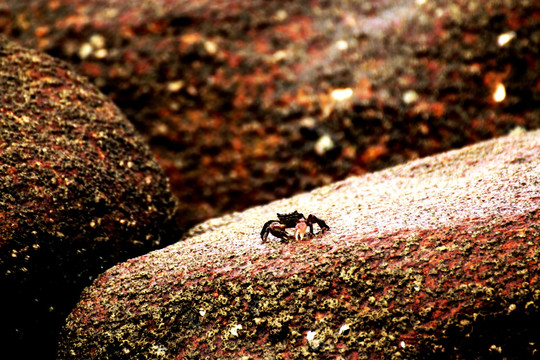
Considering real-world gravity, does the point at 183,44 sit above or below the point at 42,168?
above

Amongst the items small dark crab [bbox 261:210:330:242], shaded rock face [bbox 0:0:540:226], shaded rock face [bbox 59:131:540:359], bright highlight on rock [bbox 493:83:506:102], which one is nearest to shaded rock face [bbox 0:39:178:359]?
shaded rock face [bbox 59:131:540:359]

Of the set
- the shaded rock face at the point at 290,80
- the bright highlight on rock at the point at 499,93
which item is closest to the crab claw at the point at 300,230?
the shaded rock face at the point at 290,80

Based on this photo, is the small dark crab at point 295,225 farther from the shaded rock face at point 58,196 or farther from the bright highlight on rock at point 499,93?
the bright highlight on rock at point 499,93

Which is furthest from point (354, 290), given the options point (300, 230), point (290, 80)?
point (290, 80)

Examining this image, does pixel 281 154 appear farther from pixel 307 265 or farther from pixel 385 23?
pixel 307 265

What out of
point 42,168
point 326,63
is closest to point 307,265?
point 42,168
